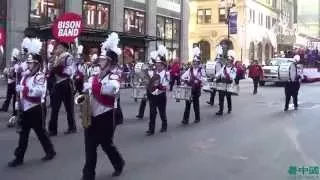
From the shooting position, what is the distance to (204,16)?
6912 centimetres

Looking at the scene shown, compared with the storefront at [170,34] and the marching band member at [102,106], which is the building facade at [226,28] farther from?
the marching band member at [102,106]

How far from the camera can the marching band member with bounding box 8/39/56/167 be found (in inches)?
352

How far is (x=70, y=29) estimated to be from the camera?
1989 cm

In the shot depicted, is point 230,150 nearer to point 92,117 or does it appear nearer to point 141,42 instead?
point 92,117

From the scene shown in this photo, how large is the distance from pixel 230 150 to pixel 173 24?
→ 36.6m

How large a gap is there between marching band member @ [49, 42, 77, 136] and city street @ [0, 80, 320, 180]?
329 millimetres

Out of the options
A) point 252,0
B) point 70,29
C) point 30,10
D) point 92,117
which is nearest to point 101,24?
point 30,10

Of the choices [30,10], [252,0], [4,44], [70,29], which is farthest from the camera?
[252,0]

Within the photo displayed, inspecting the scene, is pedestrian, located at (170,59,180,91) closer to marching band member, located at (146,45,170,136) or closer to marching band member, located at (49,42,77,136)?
marching band member, located at (146,45,170,136)

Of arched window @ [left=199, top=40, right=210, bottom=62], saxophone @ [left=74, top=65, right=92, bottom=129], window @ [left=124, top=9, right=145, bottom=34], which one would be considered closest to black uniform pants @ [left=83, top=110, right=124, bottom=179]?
saxophone @ [left=74, top=65, right=92, bottom=129]

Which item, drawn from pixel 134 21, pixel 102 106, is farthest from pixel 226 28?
pixel 102 106

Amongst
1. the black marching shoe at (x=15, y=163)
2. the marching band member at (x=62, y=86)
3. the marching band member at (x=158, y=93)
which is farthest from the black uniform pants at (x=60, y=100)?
the black marching shoe at (x=15, y=163)

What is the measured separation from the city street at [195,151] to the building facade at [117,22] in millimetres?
15052

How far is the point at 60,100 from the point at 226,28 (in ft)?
181
